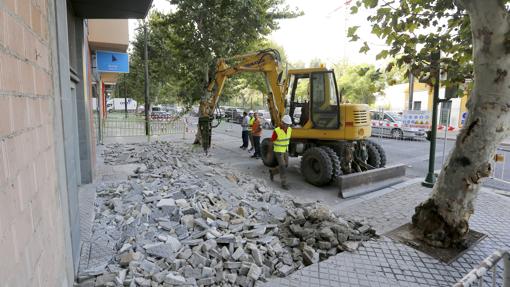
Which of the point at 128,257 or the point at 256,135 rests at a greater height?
the point at 256,135

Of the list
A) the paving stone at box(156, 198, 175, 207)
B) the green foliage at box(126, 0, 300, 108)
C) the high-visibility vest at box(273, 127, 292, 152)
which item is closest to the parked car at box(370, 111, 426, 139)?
the green foliage at box(126, 0, 300, 108)

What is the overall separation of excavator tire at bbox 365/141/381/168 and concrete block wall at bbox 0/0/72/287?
27.6ft

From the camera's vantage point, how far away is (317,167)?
28.1 feet

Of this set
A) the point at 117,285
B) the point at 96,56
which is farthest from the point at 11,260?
the point at 96,56

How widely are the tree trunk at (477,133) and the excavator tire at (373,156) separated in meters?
4.60

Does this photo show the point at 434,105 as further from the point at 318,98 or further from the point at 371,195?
the point at 318,98

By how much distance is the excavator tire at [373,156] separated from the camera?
933 centimetres

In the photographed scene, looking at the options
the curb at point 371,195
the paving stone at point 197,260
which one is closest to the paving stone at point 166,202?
the paving stone at point 197,260

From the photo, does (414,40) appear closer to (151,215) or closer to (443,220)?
(443,220)

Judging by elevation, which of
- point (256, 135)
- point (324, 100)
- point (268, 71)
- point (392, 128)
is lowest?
point (392, 128)

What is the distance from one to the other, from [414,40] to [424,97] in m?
30.8

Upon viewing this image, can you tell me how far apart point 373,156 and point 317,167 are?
198 centimetres

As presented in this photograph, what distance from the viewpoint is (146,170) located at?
27.0ft

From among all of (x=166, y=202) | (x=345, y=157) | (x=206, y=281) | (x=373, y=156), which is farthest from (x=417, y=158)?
(x=206, y=281)
